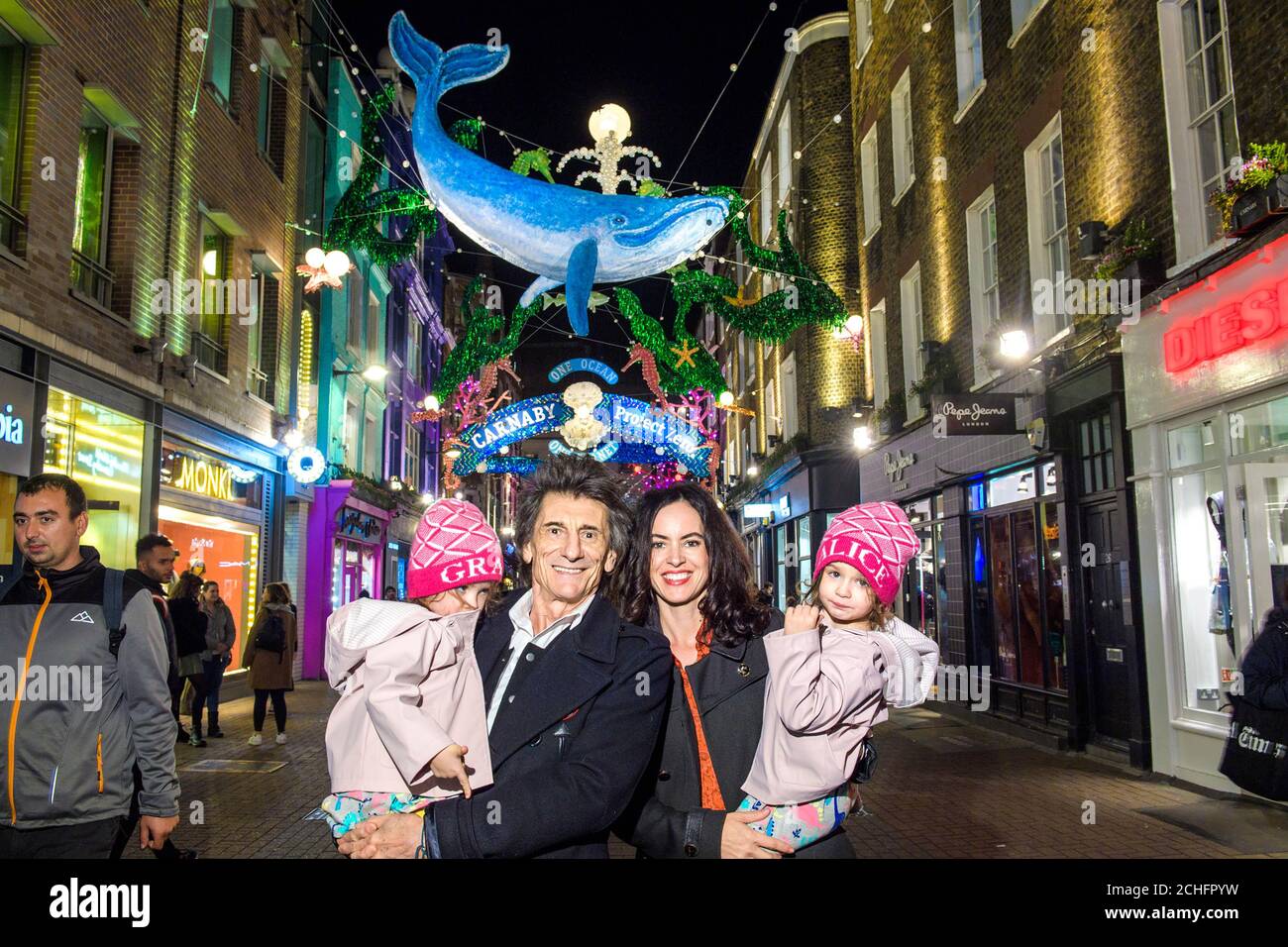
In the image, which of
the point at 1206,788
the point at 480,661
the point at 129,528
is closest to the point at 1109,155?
the point at 1206,788

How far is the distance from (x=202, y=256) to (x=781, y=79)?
16.9m

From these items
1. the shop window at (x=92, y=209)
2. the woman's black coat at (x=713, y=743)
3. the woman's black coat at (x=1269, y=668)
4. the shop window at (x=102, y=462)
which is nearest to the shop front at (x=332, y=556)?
the shop window at (x=102, y=462)

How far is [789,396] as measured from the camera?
2617cm

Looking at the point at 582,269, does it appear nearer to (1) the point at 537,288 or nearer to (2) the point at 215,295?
(1) the point at 537,288

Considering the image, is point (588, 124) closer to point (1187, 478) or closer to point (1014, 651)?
point (1187, 478)

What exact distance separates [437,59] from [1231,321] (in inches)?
286

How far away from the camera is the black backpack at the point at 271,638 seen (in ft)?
37.1

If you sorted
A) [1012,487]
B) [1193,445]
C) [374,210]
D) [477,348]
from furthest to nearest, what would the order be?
[477,348], [1012,487], [374,210], [1193,445]

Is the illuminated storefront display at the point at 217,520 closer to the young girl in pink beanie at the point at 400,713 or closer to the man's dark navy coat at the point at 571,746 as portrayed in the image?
the young girl in pink beanie at the point at 400,713

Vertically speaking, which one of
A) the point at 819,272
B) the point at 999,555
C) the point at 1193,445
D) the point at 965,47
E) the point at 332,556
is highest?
the point at 965,47

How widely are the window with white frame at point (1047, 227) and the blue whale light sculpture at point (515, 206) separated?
4866 mm

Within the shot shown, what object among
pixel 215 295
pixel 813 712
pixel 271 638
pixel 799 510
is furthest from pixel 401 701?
pixel 799 510

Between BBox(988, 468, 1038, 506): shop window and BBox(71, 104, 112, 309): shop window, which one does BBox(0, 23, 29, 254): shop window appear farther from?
BBox(988, 468, 1038, 506): shop window

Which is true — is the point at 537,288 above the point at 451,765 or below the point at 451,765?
above
